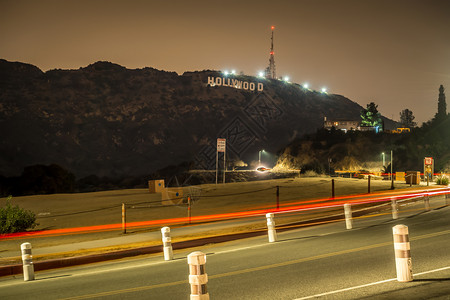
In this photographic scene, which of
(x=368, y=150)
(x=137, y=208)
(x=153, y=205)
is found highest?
(x=368, y=150)

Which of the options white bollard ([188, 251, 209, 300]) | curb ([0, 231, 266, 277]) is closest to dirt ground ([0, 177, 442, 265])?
curb ([0, 231, 266, 277])

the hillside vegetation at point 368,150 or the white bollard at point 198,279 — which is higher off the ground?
the hillside vegetation at point 368,150

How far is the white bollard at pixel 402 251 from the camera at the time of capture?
7043mm

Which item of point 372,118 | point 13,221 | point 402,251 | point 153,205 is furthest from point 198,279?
point 372,118

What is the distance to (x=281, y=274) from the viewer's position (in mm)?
8836

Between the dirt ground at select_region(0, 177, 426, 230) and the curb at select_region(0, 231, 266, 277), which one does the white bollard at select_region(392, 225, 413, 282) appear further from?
the dirt ground at select_region(0, 177, 426, 230)

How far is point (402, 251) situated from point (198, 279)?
134 inches

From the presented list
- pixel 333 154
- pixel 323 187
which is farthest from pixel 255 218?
pixel 333 154

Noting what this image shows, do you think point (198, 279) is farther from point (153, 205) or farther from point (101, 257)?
point (153, 205)

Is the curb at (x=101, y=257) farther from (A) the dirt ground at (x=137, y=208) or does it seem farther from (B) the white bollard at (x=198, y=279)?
(B) the white bollard at (x=198, y=279)

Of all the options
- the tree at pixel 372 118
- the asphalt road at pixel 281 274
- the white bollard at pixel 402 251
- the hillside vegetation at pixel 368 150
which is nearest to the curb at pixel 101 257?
the asphalt road at pixel 281 274

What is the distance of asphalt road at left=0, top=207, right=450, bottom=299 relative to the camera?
24.2ft

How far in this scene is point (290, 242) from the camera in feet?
43.1

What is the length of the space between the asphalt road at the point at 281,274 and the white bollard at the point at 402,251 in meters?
0.15
